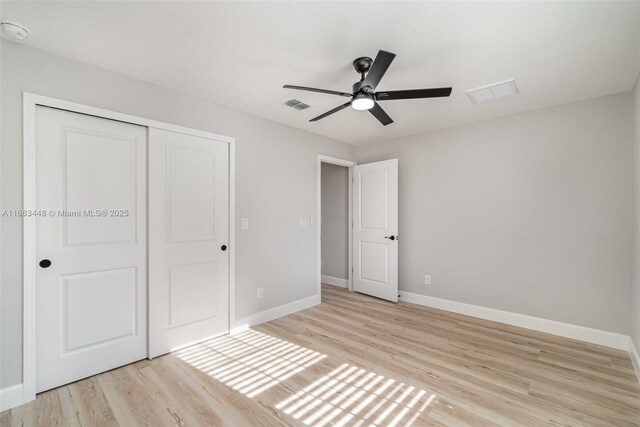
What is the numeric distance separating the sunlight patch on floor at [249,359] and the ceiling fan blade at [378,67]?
239cm

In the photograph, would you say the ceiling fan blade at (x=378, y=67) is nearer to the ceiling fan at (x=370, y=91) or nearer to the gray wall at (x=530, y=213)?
the ceiling fan at (x=370, y=91)

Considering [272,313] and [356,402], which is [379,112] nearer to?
[356,402]

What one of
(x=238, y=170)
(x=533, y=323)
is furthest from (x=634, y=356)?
(x=238, y=170)

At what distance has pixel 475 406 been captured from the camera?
1.98 meters

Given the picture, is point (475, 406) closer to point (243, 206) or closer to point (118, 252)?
point (243, 206)

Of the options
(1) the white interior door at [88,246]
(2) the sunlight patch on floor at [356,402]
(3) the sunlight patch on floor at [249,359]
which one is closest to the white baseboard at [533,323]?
(2) the sunlight patch on floor at [356,402]

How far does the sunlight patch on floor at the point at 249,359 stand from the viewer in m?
2.30

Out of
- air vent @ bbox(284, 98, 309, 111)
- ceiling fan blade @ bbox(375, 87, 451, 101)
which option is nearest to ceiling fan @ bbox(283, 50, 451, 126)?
ceiling fan blade @ bbox(375, 87, 451, 101)

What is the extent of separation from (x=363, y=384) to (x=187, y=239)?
2.10 m

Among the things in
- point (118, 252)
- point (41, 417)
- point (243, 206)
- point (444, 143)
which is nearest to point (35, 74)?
point (118, 252)

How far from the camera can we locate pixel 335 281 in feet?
17.5

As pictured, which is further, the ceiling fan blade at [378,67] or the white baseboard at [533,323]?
the white baseboard at [533,323]

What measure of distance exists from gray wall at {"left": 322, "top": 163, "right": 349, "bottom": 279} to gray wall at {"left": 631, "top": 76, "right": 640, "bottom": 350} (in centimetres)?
347

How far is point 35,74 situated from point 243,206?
6.45 feet
